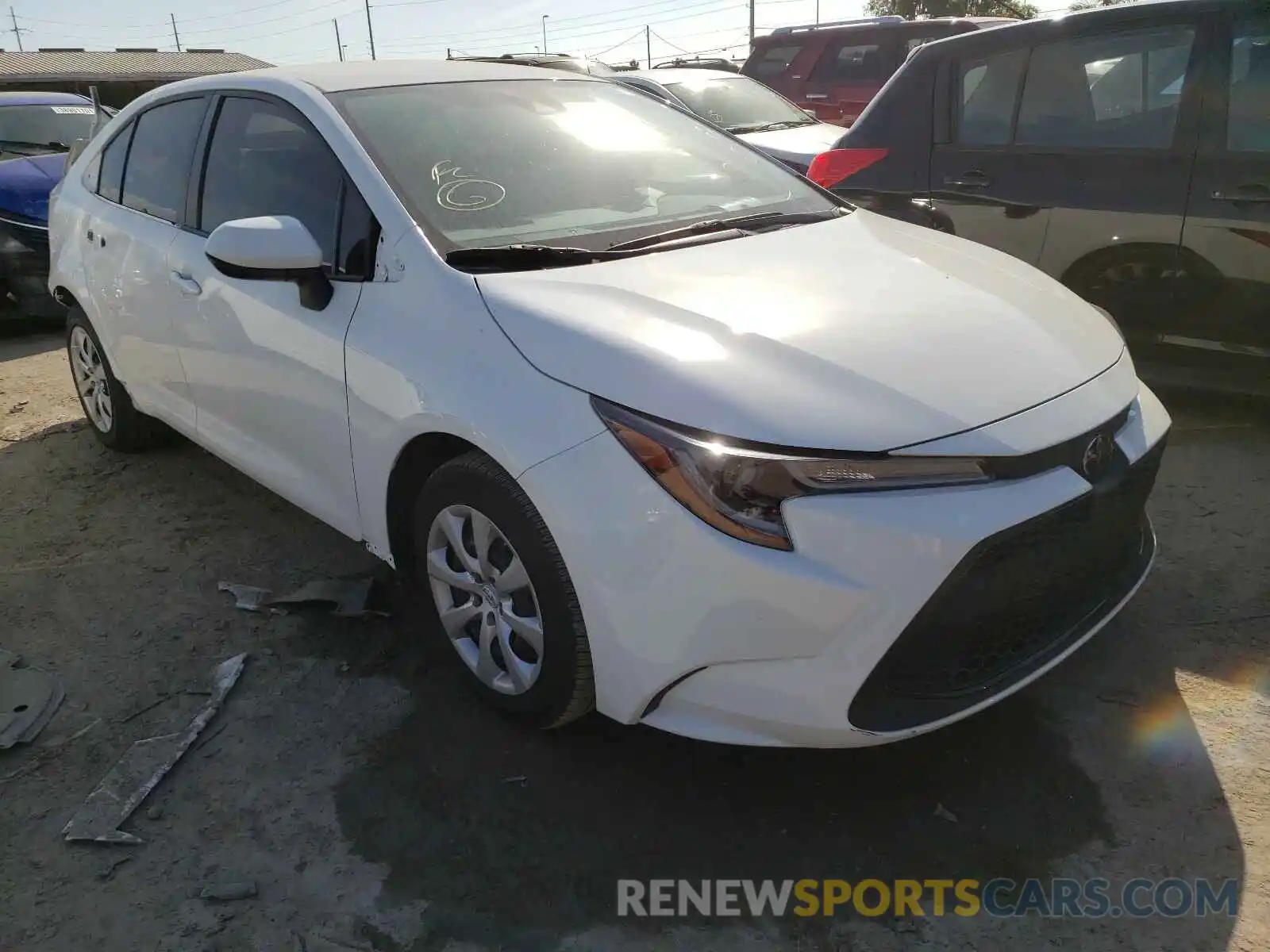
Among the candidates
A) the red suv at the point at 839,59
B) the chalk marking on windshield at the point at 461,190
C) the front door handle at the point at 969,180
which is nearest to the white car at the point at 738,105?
the red suv at the point at 839,59

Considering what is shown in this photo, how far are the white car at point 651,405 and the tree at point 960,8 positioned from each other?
1583 inches

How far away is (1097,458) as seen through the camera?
227 centimetres

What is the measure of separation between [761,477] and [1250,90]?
10.7 ft

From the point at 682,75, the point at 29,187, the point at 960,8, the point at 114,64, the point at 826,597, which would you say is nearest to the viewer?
the point at 826,597

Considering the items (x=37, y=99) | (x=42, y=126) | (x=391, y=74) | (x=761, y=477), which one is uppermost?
(x=391, y=74)

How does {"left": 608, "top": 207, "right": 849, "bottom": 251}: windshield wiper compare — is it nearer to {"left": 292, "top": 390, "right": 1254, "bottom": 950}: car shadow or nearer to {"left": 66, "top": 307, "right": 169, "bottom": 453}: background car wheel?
{"left": 292, "top": 390, "right": 1254, "bottom": 950}: car shadow

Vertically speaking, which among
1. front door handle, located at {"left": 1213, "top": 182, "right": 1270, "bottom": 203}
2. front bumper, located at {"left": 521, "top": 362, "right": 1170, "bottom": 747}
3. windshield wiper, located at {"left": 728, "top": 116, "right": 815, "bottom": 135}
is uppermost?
front door handle, located at {"left": 1213, "top": 182, "right": 1270, "bottom": 203}

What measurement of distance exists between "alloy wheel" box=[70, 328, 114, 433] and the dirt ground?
155cm

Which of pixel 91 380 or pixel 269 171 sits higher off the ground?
pixel 269 171

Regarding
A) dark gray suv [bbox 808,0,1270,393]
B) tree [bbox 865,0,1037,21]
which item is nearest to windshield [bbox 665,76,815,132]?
dark gray suv [bbox 808,0,1270,393]

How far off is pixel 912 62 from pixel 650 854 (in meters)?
4.16

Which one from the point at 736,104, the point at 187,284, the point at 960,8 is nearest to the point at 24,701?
the point at 187,284

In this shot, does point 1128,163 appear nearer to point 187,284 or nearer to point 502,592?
point 502,592

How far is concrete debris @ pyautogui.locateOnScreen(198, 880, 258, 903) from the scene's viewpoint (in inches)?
87.3
